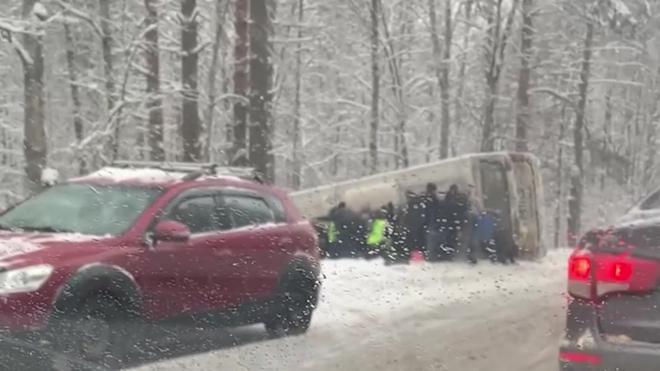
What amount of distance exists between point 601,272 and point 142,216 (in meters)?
3.27

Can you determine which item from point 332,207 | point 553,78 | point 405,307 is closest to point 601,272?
point 405,307

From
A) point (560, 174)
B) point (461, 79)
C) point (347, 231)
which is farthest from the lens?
point (461, 79)

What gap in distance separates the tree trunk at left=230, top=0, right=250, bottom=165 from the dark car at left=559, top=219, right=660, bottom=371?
25.7 feet

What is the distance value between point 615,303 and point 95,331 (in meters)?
3.28

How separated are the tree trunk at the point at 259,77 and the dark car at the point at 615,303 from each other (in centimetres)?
774

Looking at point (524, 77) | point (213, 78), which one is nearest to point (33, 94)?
point (213, 78)

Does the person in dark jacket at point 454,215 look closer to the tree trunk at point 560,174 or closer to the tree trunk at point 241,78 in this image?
the tree trunk at point 560,174

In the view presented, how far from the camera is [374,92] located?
62.5 feet

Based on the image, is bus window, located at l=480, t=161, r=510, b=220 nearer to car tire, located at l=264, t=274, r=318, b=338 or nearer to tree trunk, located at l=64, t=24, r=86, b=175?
car tire, located at l=264, t=274, r=318, b=338

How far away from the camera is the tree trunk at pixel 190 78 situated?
449 inches

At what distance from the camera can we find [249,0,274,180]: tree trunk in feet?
37.5

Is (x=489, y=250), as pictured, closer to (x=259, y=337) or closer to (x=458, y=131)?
(x=259, y=337)

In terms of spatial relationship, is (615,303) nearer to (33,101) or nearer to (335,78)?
(33,101)

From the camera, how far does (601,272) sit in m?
3.58
